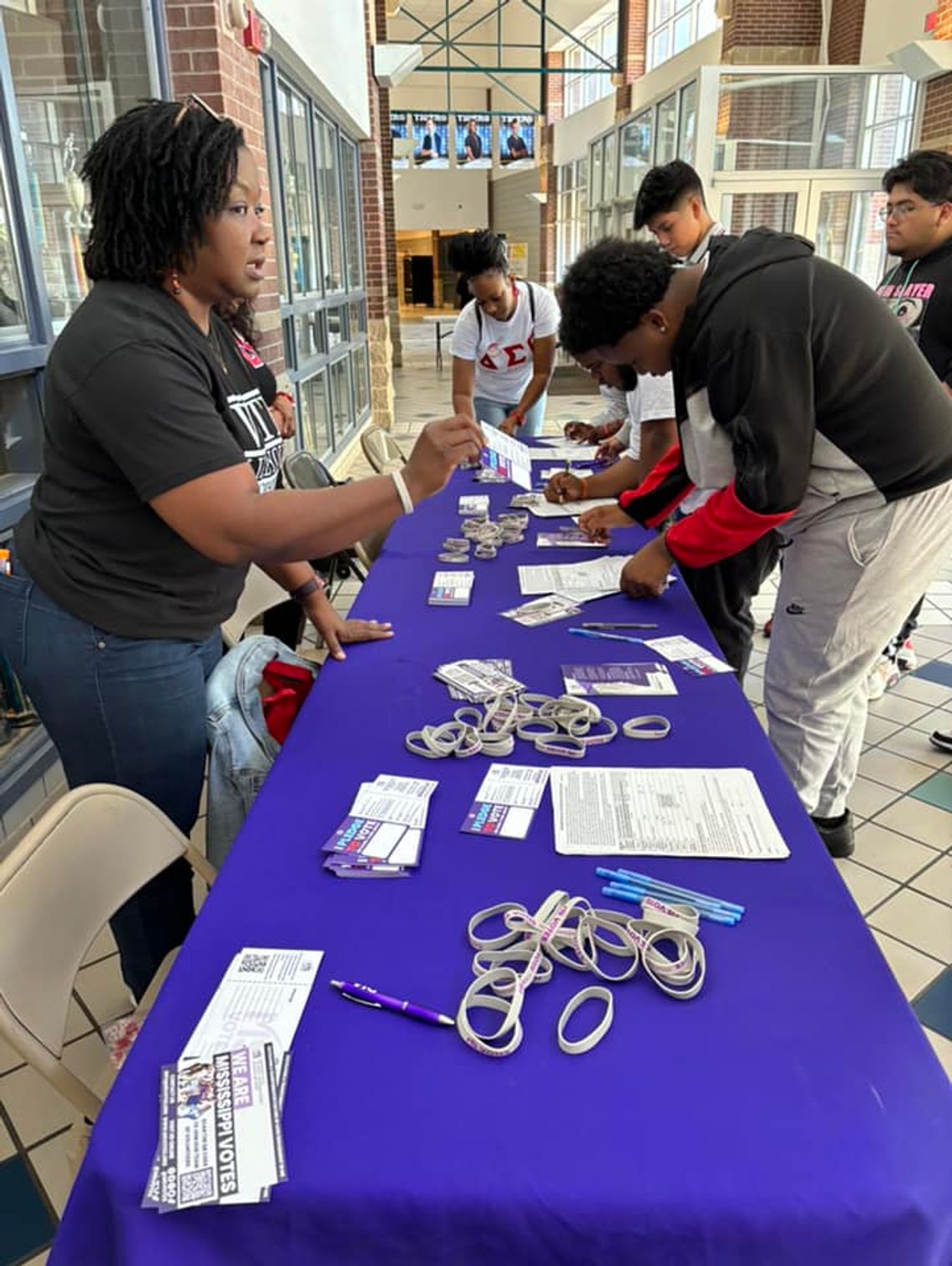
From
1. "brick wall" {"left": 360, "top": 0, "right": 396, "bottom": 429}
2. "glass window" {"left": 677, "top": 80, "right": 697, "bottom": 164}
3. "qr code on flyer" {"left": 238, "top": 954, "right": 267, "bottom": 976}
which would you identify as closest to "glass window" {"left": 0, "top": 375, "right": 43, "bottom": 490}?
"qr code on flyer" {"left": 238, "top": 954, "right": 267, "bottom": 976}

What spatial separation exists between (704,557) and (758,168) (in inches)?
391

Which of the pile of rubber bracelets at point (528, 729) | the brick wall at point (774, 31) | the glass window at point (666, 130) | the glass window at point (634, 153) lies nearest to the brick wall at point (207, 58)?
the pile of rubber bracelets at point (528, 729)

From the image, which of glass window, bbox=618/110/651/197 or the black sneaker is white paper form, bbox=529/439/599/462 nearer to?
the black sneaker

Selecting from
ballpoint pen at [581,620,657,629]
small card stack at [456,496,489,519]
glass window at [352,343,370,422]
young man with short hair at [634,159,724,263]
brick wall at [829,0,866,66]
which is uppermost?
brick wall at [829,0,866,66]

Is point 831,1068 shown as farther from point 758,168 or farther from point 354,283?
point 758,168

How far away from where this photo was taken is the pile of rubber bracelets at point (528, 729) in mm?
1467

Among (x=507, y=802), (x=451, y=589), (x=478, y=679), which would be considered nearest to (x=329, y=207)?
(x=451, y=589)

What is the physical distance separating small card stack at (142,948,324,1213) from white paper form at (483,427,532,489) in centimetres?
115

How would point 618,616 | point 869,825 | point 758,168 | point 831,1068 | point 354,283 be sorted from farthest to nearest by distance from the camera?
point 758,168, point 354,283, point 869,825, point 618,616, point 831,1068

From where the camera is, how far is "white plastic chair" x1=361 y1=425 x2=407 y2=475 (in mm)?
4215

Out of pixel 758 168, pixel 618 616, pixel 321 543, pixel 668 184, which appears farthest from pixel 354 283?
pixel 321 543

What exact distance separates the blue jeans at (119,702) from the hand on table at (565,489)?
1687mm

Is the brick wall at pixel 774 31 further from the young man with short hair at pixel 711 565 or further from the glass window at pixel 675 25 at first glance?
the young man with short hair at pixel 711 565

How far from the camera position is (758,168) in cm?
1013
